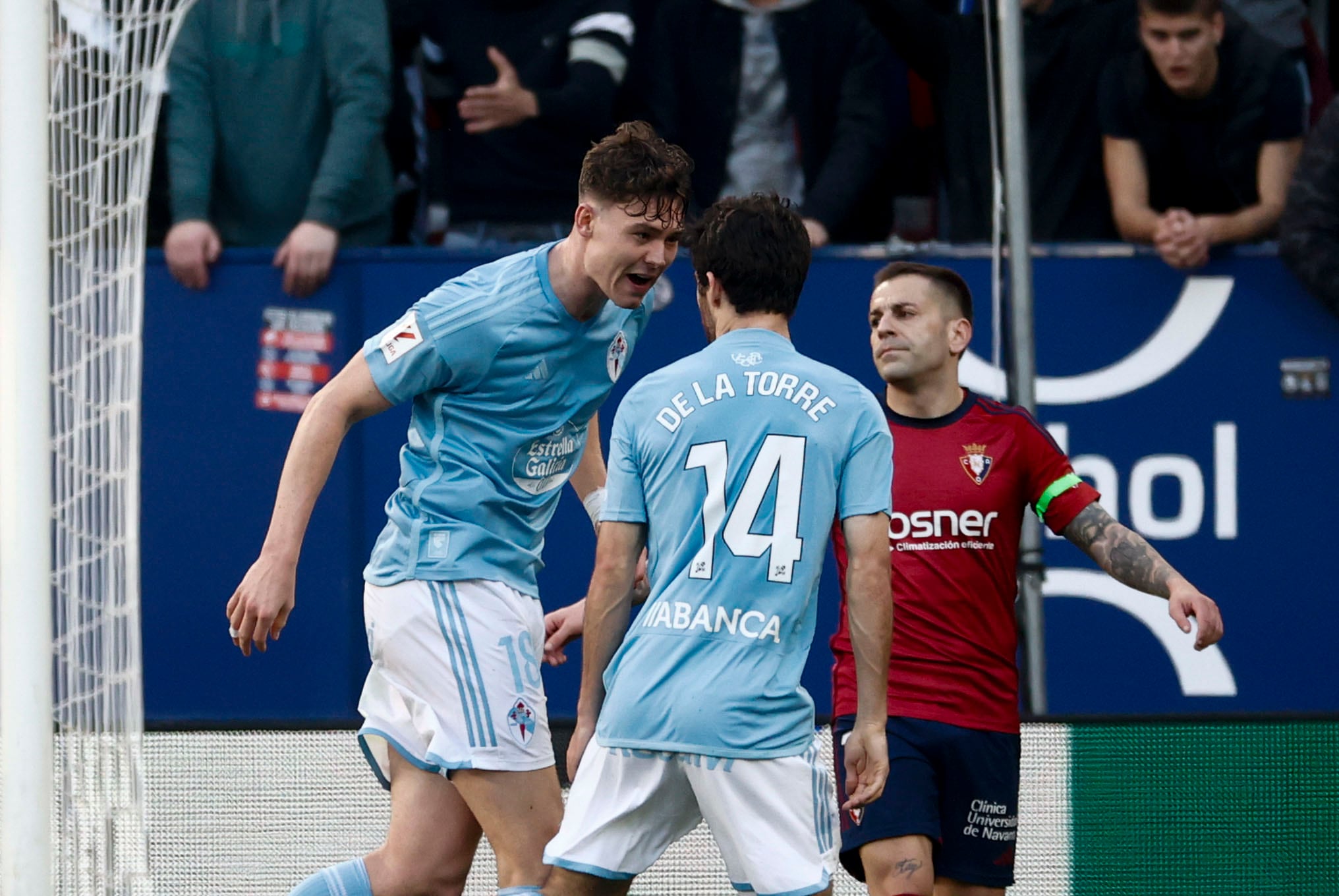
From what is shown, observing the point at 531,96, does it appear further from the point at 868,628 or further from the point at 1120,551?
the point at 868,628

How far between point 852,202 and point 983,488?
207 cm

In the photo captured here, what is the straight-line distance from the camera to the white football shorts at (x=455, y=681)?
3.33 meters

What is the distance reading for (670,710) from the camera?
2.99 meters

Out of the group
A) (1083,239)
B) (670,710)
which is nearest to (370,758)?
(670,710)

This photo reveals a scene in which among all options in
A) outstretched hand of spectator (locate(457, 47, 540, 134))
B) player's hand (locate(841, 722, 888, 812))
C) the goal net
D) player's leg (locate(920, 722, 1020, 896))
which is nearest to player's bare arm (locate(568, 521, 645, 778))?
player's hand (locate(841, 722, 888, 812))

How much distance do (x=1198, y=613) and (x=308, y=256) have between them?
314 cm

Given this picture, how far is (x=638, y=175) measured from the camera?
3.25 metres

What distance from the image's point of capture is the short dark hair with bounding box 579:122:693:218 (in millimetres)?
3260

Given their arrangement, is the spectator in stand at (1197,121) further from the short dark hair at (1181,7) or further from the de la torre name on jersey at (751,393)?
the de la torre name on jersey at (751,393)

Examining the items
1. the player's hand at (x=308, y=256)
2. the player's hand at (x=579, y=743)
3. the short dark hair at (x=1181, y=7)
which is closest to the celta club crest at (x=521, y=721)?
the player's hand at (x=579, y=743)

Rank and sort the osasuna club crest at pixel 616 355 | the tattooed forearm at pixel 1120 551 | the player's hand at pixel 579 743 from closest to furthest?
the player's hand at pixel 579 743 < the osasuna club crest at pixel 616 355 < the tattooed forearm at pixel 1120 551

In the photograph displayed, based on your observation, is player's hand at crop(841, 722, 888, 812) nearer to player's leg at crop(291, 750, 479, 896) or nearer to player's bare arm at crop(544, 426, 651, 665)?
player's bare arm at crop(544, 426, 651, 665)

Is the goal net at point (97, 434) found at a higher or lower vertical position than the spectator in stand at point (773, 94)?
lower

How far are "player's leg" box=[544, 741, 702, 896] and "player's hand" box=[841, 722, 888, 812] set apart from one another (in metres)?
0.30
